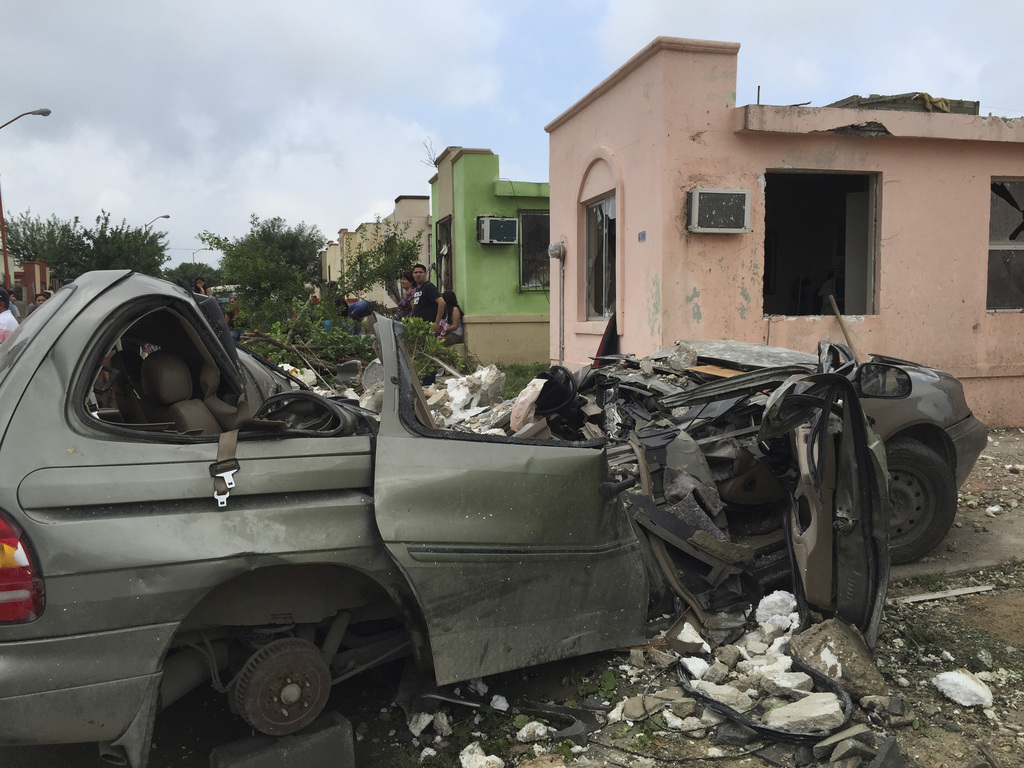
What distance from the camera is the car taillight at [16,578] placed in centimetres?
223

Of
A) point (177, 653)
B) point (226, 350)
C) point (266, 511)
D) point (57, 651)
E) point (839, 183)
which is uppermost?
point (839, 183)

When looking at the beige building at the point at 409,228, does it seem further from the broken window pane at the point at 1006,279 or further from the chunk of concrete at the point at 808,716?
the chunk of concrete at the point at 808,716

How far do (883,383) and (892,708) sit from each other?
157 centimetres

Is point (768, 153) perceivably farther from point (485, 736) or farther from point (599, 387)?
point (485, 736)

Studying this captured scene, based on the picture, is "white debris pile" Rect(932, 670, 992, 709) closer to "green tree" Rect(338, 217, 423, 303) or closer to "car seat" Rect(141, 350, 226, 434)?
"car seat" Rect(141, 350, 226, 434)

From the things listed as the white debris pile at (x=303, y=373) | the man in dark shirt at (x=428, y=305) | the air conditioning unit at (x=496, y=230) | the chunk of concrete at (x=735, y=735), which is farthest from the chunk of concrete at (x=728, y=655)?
the air conditioning unit at (x=496, y=230)

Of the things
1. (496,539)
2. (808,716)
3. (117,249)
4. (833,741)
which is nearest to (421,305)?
(496,539)

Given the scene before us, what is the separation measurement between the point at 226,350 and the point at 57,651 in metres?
1.33

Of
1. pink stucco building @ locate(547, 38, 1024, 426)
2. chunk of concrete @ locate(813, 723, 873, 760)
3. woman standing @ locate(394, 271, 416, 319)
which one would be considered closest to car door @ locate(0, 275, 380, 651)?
chunk of concrete @ locate(813, 723, 873, 760)

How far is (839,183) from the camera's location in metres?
12.8

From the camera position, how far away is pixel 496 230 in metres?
15.2

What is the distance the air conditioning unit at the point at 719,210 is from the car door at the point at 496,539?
→ 5.45 metres

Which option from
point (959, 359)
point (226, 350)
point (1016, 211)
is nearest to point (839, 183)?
point (1016, 211)

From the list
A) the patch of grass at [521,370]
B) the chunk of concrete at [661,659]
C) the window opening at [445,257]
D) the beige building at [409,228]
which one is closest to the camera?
the chunk of concrete at [661,659]
